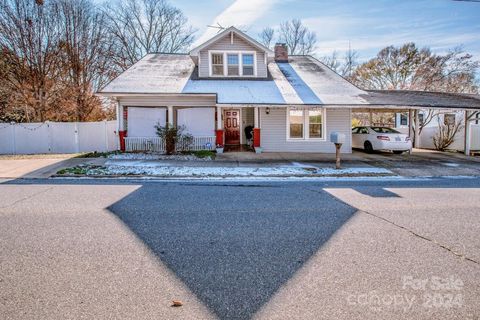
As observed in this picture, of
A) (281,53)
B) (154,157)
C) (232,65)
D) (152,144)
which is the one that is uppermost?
(281,53)

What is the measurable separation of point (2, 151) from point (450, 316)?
2171cm

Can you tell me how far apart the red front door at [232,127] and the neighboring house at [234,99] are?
275 millimetres

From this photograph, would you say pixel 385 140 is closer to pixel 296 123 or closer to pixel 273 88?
pixel 296 123

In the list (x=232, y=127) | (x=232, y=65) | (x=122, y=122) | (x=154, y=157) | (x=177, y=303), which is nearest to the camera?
(x=177, y=303)

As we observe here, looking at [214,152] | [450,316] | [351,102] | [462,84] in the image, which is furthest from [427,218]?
[462,84]

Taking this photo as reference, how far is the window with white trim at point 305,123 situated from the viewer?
1697 centimetres

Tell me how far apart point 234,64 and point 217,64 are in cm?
98

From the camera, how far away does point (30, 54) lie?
22.0 metres

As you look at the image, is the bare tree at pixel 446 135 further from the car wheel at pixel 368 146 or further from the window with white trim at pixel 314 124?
the window with white trim at pixel 314 124

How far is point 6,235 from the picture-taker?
182 inches

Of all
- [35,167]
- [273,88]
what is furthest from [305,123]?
[35,167]

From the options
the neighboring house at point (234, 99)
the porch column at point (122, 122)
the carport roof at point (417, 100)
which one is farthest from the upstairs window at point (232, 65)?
the carport roof at point (417, 100)

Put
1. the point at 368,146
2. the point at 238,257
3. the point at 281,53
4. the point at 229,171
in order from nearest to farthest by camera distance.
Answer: the point at 238,257, the point at 229,171, the point at 368,146, the point at 281,53

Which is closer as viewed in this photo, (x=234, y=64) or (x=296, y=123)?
(x=296, y=123)
